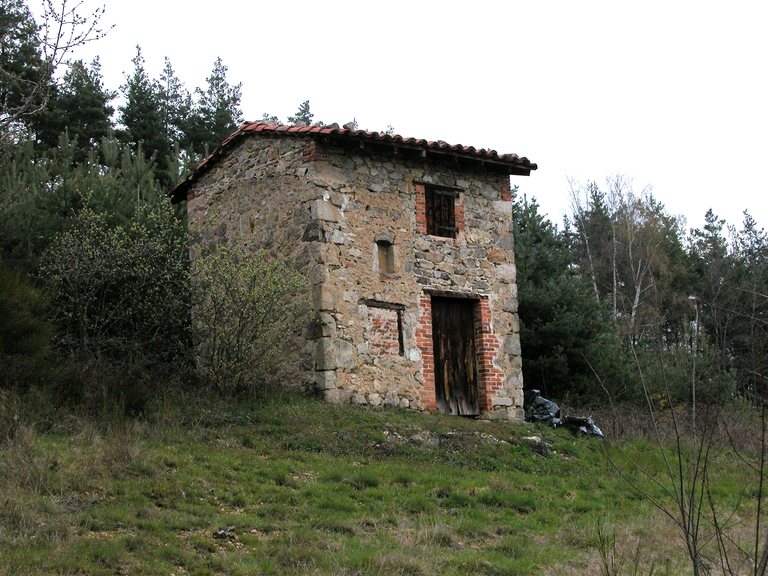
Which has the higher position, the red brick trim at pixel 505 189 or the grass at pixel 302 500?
the red brick trim at pixel 505 189

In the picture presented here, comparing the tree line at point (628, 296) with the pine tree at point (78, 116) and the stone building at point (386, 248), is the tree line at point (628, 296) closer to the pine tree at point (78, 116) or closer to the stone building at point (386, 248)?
the stone building at point (386, 248)

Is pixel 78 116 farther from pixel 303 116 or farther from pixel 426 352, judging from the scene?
pixel 426 352

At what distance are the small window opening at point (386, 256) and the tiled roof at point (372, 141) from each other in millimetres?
1646

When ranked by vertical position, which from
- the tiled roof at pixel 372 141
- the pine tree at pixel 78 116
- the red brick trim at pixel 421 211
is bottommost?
the red brick trim at pixel 421 211

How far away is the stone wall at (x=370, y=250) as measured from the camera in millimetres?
12883

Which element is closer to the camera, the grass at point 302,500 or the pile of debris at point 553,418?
the grass at point 302,500

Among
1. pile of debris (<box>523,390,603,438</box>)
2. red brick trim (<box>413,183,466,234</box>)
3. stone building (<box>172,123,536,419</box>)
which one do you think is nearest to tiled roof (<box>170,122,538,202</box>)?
stone building (<box>172,123,536,419</box>)

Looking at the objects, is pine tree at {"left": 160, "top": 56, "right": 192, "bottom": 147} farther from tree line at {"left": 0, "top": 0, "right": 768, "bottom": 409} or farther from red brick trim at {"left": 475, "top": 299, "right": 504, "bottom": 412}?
red brick trim at {"left": 475, "top": 299, "right": 504, "bottom": 412}

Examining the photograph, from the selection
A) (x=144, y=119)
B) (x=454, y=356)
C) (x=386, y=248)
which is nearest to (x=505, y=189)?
(x=386, y=248)

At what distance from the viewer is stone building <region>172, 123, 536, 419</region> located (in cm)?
1295

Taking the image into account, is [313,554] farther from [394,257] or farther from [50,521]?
[394,257]

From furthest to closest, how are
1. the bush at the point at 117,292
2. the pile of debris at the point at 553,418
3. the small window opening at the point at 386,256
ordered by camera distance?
1. the pile of debris at the point at 553,418
2. the small window opening at the point at 386,256
3. the bush at the point at 117,292

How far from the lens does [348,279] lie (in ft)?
42.9

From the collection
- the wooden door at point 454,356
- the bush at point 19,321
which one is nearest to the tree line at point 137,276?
the bush at point 19,321
